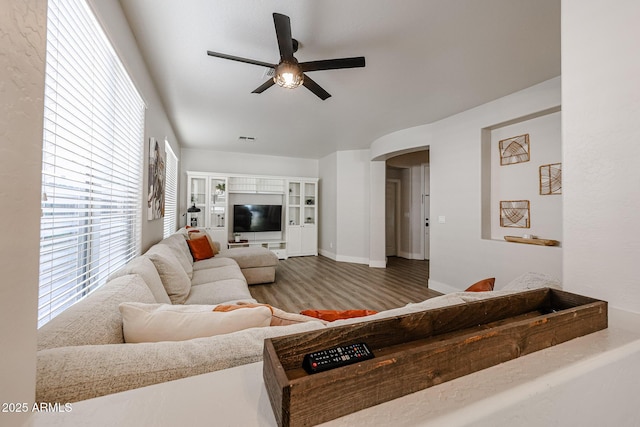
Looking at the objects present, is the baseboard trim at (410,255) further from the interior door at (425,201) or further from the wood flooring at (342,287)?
the wood flooring at (342,287)

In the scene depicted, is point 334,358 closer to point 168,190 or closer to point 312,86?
point 312,86

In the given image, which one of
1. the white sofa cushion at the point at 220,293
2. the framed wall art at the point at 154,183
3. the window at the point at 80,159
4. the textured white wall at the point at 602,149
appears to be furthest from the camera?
the framed wall art at the point at 154,183

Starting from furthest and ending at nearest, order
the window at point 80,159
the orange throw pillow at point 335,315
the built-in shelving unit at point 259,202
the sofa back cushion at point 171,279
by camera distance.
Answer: the built-in shelving unit at point 259,202 < the sofa back cushion at point 171,279 < the orange throw pillow at point 335,315 < the window at point 80,159

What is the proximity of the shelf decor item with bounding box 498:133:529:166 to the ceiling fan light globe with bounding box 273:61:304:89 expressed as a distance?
274cm

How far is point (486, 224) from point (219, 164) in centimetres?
543

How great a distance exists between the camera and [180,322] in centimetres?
89

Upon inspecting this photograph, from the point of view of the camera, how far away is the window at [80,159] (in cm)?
99

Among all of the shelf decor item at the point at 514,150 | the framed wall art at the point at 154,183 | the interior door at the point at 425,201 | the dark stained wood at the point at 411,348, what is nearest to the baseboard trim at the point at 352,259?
the interior door at the point at 425,201

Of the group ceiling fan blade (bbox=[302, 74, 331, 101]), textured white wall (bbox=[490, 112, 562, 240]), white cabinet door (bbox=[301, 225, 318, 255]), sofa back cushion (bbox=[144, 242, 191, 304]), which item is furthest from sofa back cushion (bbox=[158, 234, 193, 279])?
textured white wall (bbox=[490, 112, 562, 240])

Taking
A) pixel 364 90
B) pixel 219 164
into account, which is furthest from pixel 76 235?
pixel 219 164

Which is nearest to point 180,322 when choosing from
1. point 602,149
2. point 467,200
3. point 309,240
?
point 602,149

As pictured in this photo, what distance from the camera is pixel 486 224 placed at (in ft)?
10.4

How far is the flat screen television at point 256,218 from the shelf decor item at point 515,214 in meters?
4.44

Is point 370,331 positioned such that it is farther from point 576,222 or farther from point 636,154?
point 636,154
